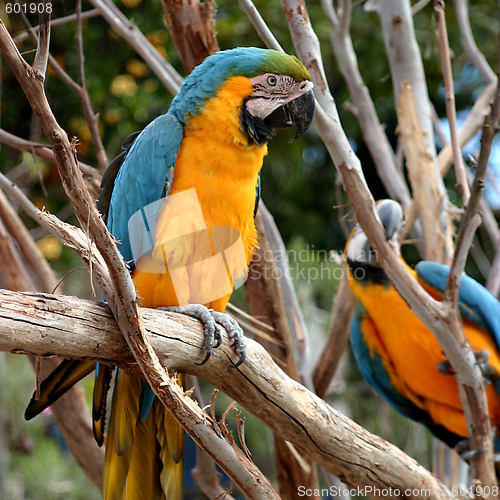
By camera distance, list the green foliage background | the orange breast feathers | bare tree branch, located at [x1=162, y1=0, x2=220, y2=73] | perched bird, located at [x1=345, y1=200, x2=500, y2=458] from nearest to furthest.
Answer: the orange breast feathers → bare tree branch, located at [x1=162, y1=0, x2=220, y2=73] → perched bird, located at [x1=345, y1=200, x2=500, y2=458] → the green foliage background

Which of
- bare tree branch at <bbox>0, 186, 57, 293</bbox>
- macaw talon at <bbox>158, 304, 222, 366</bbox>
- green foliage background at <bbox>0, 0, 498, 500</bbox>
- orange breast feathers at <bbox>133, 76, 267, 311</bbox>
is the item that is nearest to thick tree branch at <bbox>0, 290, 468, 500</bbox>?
macaw talon at <bbox>158, 304, 222, 366</bbox>

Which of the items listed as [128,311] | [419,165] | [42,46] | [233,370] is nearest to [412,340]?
[419,165]

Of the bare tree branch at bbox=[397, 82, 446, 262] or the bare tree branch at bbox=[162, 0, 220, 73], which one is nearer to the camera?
the bare tree branch at bbox=[162, 0, 220, 73]

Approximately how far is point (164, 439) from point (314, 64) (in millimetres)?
762

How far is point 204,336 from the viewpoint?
33.7 inches

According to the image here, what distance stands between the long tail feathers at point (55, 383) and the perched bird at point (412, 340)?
0.83 m

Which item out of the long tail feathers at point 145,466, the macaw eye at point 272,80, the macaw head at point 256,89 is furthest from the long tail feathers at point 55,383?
the macaw eye at point 272,80

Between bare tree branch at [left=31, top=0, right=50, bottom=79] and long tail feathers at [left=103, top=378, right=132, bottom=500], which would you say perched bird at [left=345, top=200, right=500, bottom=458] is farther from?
bare tree branch at [left=31, top=0, right=50, bottom=79]

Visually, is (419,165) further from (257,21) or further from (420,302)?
(257,21)

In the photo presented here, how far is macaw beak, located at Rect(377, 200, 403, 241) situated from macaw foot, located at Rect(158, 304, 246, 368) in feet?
2.29

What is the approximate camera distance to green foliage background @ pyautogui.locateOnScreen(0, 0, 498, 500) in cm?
187

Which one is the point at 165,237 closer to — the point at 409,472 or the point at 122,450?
the point at 122,450

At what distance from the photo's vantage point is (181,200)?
0.95 m

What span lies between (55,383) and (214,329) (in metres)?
0.27
